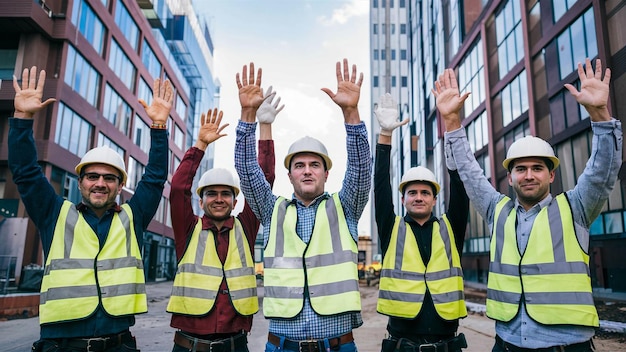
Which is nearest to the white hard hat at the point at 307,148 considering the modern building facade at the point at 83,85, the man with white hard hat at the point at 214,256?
the man with white hard hat at the point at 214,256

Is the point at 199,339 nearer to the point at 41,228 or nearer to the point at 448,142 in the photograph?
the point at 41,228

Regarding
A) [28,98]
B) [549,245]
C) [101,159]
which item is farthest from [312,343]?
[28,98]

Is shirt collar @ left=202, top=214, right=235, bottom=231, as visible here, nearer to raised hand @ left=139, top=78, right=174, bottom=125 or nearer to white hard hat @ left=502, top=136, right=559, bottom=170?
raised hand @ left=139, top=78, right=174, bottom=125

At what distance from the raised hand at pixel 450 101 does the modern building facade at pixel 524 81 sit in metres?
14.8

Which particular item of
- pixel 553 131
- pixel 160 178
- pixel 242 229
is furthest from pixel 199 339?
pixel 553 131

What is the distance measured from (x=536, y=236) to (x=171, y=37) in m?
45.4

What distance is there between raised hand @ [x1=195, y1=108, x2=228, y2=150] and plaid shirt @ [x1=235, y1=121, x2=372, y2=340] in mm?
848

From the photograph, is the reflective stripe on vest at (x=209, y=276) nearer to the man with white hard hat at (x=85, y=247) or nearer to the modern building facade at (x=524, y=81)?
the man with white hard hat at (x=85, y=247)

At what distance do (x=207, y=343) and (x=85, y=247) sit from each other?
119 cm

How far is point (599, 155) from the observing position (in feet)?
10.2

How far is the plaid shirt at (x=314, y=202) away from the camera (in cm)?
306

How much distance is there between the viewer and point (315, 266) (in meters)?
3.17

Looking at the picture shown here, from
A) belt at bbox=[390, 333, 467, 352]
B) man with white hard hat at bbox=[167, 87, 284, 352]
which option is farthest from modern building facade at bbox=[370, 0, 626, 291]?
man with white hard hat at bbox=[167, 87, 284, 352]

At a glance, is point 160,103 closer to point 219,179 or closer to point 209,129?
point 209,129
